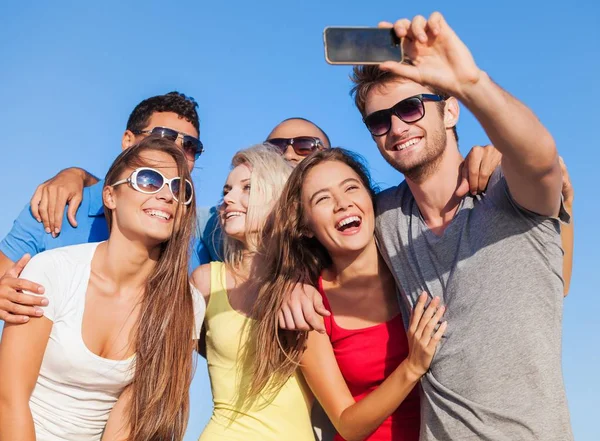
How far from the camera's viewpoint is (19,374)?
4.66m

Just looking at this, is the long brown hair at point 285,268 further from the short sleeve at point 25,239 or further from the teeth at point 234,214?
the short sleeve at point 25,239

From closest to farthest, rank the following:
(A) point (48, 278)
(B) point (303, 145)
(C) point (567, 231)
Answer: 1. (C) point (567, 231)
2. (A) point (48, 278)
3. (B) point (303, 145)

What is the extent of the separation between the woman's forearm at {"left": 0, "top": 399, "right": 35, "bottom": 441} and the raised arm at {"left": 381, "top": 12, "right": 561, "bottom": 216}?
3503 mm

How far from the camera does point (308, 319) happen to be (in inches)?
191

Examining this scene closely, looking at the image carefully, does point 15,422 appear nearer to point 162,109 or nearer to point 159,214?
point 159,214

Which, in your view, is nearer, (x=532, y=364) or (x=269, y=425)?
(x=532, y=364)

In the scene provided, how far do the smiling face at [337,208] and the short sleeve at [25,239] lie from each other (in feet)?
8.68

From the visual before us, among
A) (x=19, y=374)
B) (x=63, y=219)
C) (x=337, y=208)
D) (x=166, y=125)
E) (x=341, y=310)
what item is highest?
(x=166, y=125)

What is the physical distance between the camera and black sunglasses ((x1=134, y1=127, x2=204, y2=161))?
7215mm

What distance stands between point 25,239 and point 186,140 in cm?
204

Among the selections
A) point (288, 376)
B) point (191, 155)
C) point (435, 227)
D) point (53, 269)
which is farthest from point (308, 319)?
point (191, 155)

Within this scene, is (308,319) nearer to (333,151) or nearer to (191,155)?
(333,151)

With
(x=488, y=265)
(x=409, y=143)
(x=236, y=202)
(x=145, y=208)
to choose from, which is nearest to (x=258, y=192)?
(x=236, y=202)

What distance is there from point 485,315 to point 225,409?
2.33 m
